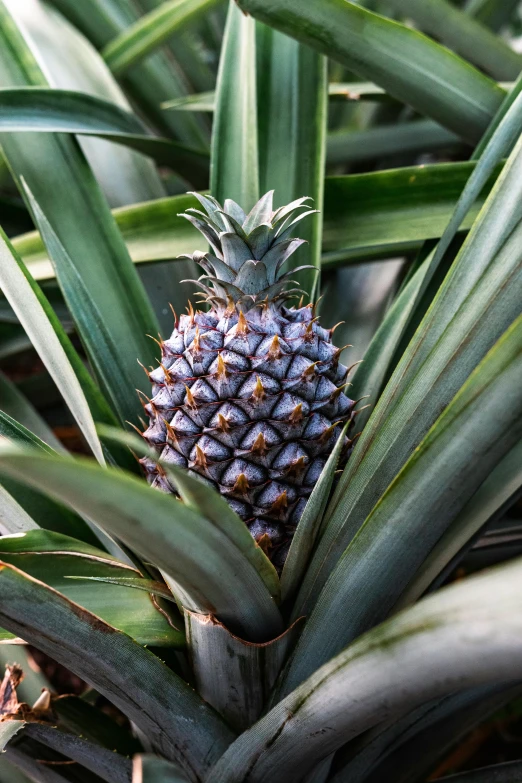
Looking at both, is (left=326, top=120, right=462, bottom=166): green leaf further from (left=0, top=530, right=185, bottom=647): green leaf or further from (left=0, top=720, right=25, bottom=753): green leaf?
(left=0, top=720, right=25, bottom=753): green leaf

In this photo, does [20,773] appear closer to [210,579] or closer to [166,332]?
[210,579]

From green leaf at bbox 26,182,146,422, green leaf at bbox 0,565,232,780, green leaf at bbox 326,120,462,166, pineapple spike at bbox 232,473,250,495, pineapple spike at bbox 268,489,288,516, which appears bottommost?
green leaf at bbox 0,565,232,780

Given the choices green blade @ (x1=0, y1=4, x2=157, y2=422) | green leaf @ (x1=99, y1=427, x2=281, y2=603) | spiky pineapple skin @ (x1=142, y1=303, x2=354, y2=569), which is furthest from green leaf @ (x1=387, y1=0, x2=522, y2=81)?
green leaf @ (x1=99, y1=427, x2=281, y2=603)

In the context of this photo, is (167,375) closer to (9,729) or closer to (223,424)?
(223,424)

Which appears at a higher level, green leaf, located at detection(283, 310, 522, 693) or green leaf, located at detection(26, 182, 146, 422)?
green leaf, located at detection(26, 182, 146, 422)

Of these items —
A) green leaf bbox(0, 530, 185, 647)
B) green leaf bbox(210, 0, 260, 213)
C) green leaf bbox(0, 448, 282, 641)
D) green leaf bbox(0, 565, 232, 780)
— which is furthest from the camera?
green leaf bbox(210, 0, 260, 213)

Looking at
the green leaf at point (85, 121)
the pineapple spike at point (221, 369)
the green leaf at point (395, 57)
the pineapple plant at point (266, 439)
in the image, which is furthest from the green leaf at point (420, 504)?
the green leaf at point (85, 121)
